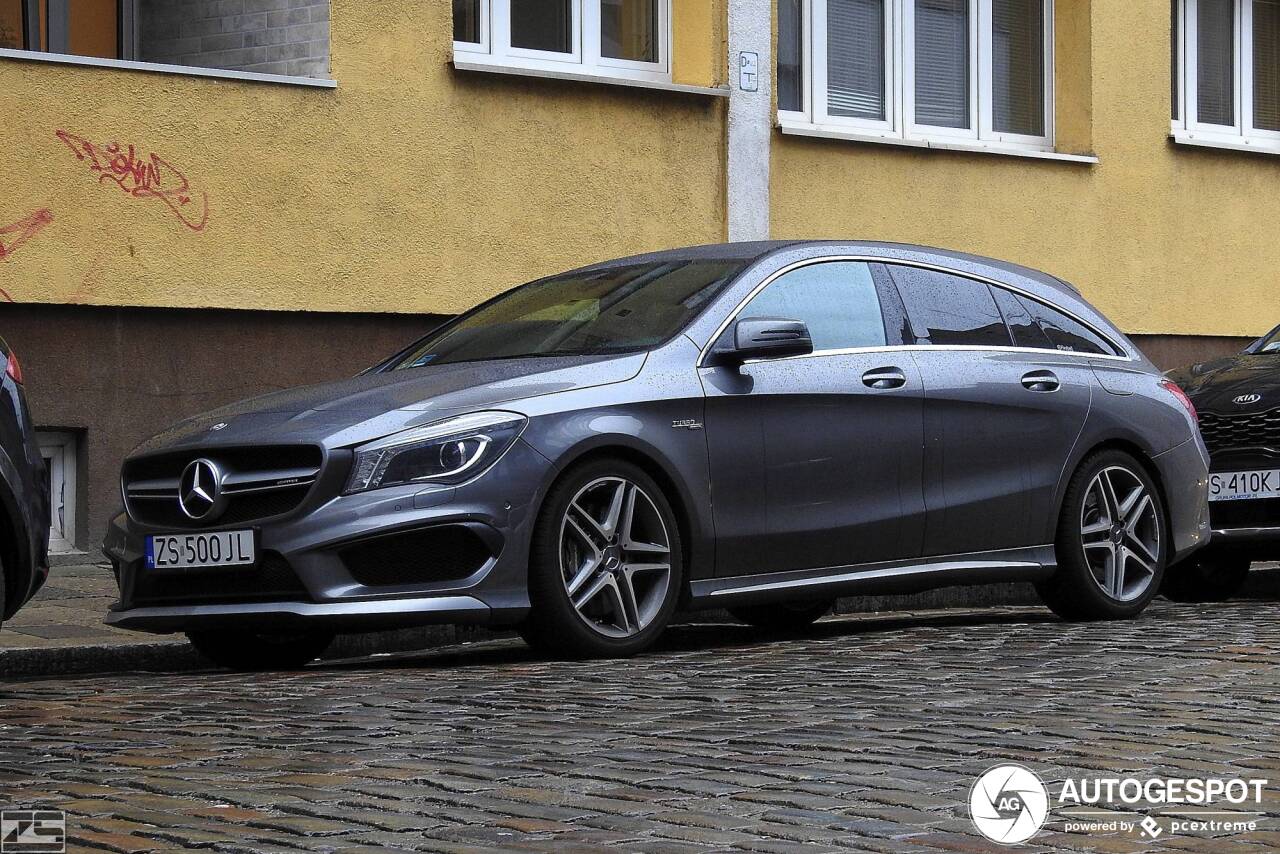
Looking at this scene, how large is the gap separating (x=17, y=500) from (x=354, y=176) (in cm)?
716

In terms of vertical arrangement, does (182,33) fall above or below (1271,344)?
above

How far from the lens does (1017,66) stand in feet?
61.4

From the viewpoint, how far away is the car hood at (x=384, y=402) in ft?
25.4

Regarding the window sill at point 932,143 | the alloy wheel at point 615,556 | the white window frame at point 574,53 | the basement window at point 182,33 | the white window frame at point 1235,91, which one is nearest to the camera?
the alloy wheel at point 615,556

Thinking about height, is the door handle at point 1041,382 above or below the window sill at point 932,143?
below

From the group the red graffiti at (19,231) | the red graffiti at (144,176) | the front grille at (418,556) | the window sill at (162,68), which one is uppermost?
the window sill at (162,68)

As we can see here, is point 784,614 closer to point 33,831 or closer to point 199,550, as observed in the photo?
point 199,550

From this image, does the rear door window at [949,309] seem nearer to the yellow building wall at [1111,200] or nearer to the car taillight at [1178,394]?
the car taillight at [1178,394]

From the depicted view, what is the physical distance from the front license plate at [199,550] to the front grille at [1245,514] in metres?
4.90

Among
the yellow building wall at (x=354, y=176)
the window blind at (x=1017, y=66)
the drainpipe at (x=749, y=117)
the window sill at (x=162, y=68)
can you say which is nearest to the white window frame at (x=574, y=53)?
the yellow building wall at (x=354, y=176)

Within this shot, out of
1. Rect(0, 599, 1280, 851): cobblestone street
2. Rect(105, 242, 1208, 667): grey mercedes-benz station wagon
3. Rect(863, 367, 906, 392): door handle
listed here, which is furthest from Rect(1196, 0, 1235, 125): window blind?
Rect(0, 599, 1280, 851): cobblestone street

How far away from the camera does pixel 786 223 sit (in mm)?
16266

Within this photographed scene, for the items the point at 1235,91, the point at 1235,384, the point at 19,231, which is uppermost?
the point at 1235,91

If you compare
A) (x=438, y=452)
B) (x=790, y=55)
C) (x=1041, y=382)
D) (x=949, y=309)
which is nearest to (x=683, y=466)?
(x=438, y=452)
